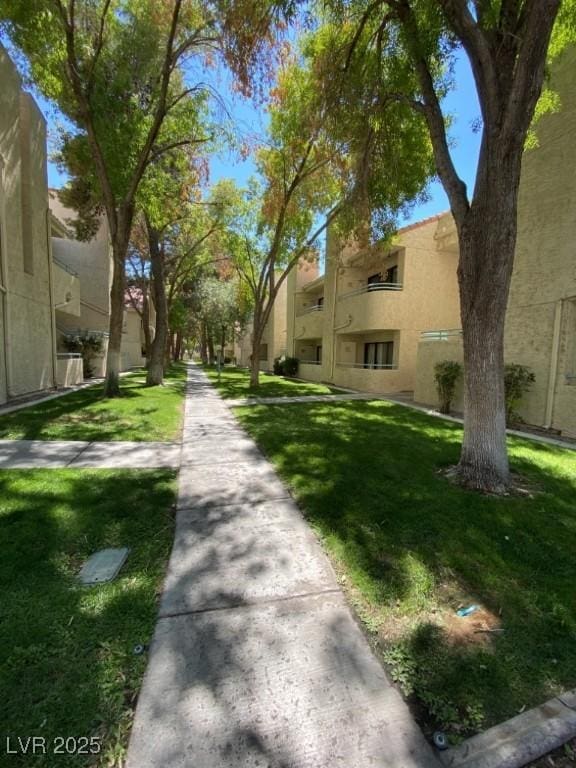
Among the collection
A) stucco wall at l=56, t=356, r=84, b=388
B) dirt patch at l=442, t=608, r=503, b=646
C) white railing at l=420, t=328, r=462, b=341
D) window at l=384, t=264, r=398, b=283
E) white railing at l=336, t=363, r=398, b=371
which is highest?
window at l=384, t=264, r=398, b=283

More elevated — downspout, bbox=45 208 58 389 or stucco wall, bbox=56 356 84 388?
downspout, bbox=45 208 58 389

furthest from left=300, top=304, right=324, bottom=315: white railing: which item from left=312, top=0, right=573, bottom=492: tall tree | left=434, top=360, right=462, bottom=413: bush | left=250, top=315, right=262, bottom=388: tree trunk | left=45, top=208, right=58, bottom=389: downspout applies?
left=312, top=0, right=573, bottom=492: tall tree

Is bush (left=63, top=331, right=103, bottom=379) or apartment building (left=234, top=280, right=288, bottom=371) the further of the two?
apartment building (left=234, top=280, right=288, bottom=371)

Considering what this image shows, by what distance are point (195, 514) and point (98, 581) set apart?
3.91 feet

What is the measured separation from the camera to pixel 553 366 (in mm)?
8555

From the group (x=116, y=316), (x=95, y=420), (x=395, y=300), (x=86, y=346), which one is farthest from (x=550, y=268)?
(x=86, y=346)

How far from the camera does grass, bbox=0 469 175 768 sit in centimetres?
171

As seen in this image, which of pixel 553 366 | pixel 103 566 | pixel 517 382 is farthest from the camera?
pixel 517 382

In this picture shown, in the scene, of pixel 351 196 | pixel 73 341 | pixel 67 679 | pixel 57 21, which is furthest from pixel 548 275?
pixel 73 341

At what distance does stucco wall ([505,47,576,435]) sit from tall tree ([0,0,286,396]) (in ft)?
23.3

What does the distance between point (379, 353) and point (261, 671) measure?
16.6 metres

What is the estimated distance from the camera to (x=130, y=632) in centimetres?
224

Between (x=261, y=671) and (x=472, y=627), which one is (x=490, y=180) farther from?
(x=261, y=671)

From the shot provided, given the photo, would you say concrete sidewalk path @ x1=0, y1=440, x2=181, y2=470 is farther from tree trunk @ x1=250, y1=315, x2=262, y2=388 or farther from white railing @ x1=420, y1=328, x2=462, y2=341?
tree trunk @ x1=250, y1=315, x2=262, y2=388
